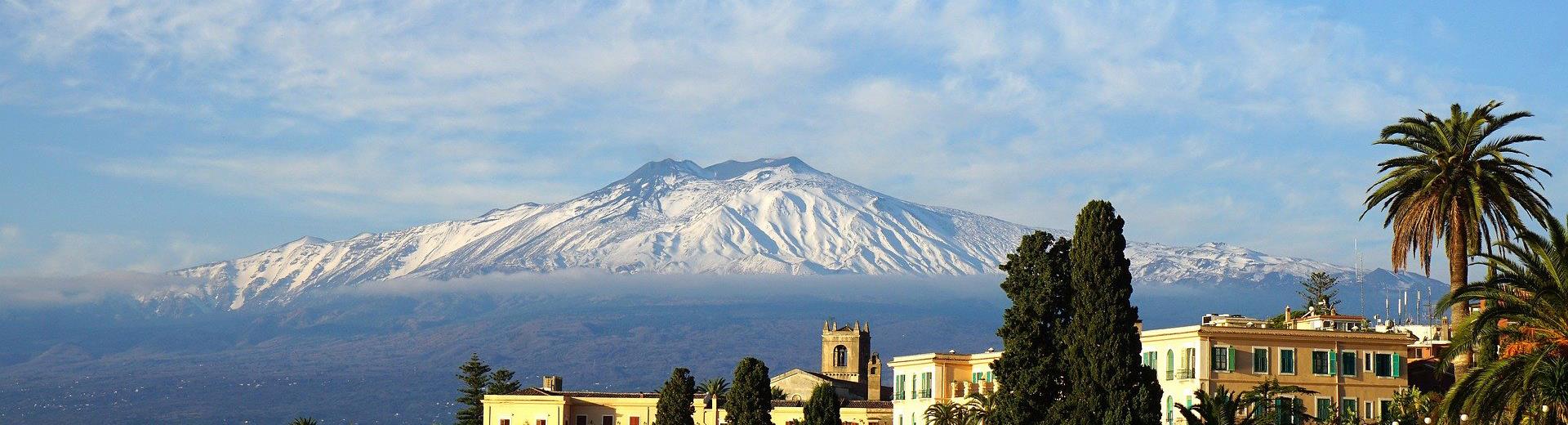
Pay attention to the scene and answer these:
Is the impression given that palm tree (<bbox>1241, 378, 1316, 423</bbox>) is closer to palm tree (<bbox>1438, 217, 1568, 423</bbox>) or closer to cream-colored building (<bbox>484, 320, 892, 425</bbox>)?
palm tree (<bbox>1438, 217, 1568, 423</bbox>)

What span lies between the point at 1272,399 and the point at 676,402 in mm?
34035

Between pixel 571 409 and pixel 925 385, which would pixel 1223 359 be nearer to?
pixel 925 385

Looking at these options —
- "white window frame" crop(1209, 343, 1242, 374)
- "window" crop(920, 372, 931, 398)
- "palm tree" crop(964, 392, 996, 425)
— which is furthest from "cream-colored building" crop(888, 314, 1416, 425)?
"window" crop(920, 372, 931, 398)

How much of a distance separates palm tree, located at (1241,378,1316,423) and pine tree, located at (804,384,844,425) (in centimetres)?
1877

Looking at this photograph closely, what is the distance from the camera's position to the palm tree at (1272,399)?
67.5 m

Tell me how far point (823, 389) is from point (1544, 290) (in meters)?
39.8

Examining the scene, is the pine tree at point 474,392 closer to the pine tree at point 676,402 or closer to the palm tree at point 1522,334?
the pine tree at point 676,402

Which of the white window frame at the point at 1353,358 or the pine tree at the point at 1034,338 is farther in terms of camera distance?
the white window frame at the point at 1353,358

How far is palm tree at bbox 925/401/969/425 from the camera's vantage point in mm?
82688

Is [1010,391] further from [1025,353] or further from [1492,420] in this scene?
[1492,420]

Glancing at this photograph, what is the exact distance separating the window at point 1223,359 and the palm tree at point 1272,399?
1195mm

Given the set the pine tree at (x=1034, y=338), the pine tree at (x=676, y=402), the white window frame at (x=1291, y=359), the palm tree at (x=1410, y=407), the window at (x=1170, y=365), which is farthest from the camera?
the pine tree at (x=676, y=402)

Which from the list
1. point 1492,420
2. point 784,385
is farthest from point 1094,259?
point 784,385

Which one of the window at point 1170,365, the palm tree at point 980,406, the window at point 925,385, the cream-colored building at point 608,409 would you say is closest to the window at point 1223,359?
the window at point 1170,365
